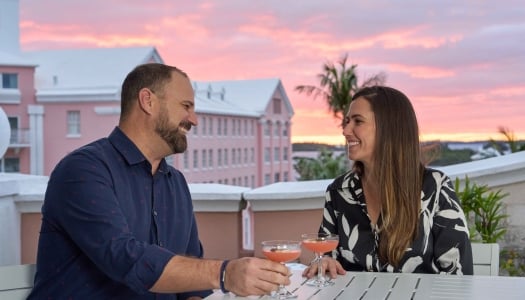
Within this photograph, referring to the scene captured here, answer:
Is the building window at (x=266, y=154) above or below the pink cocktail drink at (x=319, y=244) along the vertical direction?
below

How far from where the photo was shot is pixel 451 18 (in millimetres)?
23594

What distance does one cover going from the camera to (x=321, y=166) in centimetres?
2361

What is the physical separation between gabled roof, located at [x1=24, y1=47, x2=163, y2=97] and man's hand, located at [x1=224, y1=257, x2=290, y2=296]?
33.2 metres

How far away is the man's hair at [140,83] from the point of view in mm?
1708

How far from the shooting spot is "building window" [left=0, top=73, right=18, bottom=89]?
33.4 meters

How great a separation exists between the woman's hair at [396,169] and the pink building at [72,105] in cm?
3100

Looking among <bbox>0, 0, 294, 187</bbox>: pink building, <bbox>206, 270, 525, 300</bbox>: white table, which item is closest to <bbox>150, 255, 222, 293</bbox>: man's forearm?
<bbox>206, 270, 525, 300</bbox>: white table

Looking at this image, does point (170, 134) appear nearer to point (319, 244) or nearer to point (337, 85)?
point (319, 244)

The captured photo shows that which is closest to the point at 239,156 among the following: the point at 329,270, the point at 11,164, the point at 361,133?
the point at 11,164

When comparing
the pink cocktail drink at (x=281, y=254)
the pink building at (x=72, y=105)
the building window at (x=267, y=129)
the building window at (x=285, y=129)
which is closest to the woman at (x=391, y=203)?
the pink cocktail drink at (x=281, y=254)

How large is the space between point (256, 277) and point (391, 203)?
2.45ft

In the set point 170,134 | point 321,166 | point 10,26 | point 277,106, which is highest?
point 10,26

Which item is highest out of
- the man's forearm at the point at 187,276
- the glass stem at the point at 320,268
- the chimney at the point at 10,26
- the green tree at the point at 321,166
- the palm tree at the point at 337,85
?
the chimney at the point at 10,26

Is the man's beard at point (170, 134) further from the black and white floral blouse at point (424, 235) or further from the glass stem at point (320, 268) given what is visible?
the black and white floral blouse at point (424, 235)
